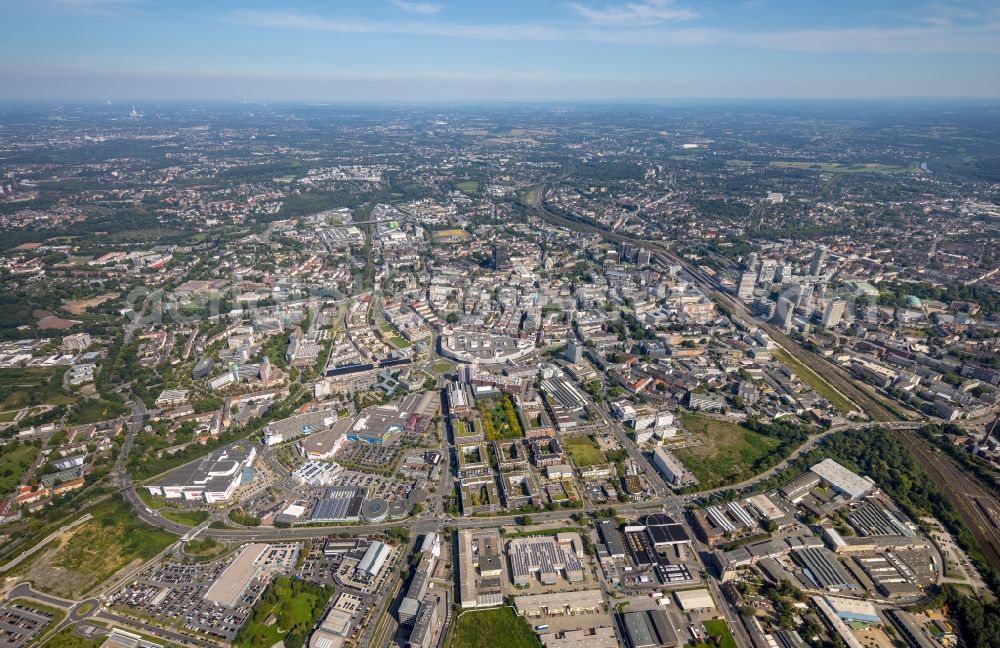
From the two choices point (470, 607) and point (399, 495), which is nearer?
point (470, 607)

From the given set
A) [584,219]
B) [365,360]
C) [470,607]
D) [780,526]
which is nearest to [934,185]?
[584,219]

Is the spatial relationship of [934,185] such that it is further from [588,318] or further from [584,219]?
[588,318]

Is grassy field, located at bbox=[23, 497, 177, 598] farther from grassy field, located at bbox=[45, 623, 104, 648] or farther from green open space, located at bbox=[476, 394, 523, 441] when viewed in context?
green open space, located at bbox=[476, 394, 523, 441]

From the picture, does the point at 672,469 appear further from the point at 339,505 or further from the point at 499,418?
the point at 339,505

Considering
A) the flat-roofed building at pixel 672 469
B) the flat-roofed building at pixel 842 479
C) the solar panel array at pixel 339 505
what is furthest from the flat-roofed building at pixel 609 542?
the flat-roofed building at pixel 842 479

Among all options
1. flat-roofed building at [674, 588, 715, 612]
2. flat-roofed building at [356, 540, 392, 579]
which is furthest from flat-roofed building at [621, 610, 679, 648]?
flat-roofed building at [356, 540, 392, 579]

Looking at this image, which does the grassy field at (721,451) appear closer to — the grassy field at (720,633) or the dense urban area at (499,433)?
the dense urban area at (499,433)

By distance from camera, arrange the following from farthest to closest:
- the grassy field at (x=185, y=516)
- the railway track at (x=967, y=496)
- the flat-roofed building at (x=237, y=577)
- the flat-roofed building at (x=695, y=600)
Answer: the grassy field at (x=185, y=516)
the railway track at (x=967, y=496)
the flat-roofed building at (x=237, y=577)
the flat-roofed building at (x=695, y=600)
